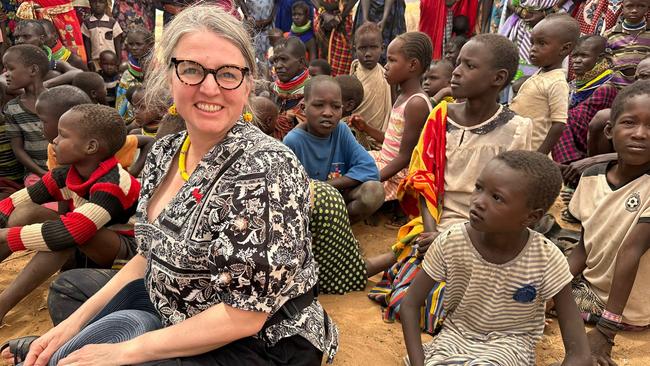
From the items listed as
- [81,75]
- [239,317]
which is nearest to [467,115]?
[239,317]

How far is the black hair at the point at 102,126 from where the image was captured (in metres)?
2.68

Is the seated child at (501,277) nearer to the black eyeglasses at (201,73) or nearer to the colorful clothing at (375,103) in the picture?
the black eyeglasses at (201,73)

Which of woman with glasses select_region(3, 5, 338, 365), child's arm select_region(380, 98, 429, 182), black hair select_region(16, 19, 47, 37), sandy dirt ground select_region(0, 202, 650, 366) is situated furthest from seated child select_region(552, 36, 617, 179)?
black hair select_region(16, 19, 47, 37)

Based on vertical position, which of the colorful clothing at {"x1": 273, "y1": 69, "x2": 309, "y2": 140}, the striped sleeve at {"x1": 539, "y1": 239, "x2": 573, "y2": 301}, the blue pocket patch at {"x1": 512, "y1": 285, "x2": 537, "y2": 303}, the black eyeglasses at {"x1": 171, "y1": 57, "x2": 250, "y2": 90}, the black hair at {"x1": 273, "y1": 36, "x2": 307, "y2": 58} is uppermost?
the black eyeglasses at {"x1": 171, "y1": 57, "x2": 250, "y2": 90}

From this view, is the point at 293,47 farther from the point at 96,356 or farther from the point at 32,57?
the point at 96,356

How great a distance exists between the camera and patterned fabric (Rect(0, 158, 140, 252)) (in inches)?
98.1

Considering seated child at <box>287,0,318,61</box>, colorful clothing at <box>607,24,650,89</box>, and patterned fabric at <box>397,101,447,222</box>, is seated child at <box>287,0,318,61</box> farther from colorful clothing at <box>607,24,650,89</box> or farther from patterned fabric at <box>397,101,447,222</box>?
patterned fabric at <box>397,101,447,222</box>

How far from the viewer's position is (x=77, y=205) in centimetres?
282

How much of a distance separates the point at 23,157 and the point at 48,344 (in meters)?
2.67

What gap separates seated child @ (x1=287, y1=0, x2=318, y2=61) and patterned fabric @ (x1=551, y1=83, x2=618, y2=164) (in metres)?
4.16

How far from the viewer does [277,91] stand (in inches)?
219

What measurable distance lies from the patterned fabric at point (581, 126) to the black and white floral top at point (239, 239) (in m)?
3.21

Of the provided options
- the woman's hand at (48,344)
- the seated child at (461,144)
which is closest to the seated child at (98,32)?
the seated child at (461,144)

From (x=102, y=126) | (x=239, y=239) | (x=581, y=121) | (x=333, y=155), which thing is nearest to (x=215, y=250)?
(x=239, y=239)
